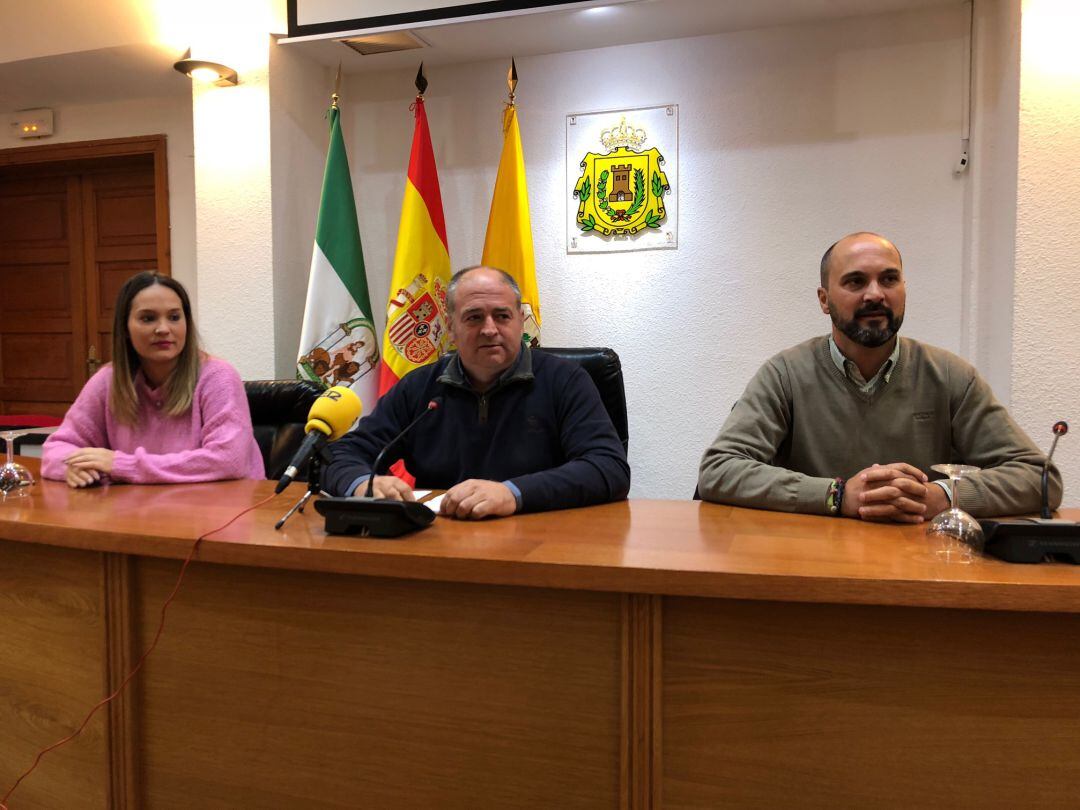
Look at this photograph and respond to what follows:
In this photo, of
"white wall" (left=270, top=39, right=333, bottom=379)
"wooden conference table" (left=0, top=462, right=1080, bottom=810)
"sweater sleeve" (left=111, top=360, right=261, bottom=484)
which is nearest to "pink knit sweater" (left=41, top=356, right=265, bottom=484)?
"sweater sleeve" (left=111, top=360, right=261, bottom=484)

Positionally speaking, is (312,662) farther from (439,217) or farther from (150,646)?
(439,217)

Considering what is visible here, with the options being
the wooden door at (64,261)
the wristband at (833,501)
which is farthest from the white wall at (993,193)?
the wooden door at (64,261)

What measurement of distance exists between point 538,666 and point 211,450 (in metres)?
1.21

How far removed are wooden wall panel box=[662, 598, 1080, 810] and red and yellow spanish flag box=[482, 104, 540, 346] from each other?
2.14 meters

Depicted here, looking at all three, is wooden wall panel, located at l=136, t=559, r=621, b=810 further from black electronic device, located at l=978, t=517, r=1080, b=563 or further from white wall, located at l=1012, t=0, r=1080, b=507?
white wall, located at l=1012, t=0, r=1080, b=507

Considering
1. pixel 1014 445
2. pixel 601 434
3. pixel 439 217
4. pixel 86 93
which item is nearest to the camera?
pixel 1014 445

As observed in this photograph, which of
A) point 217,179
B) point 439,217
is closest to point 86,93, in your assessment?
point 217,179

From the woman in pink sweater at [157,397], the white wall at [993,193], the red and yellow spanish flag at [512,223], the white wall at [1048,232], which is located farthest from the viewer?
the red and yellow spanish flag at [512,223]

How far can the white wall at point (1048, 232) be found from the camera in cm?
238

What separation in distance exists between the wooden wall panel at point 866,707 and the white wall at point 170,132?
3.46 m

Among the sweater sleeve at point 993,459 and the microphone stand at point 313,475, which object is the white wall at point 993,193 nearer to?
the sweater sleeve at point 993,459

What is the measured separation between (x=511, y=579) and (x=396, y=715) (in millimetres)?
297

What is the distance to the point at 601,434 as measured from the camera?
5.85 ft

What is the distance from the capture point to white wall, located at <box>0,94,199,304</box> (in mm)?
3797
